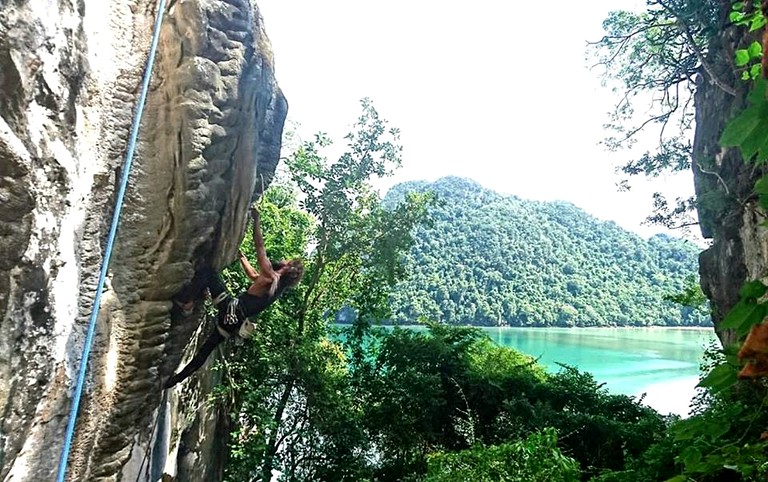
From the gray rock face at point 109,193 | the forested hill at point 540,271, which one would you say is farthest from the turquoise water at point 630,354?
the gray rock face at point 109,193

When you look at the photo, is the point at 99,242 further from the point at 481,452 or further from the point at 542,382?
the point at 542,382

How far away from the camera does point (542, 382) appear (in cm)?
942

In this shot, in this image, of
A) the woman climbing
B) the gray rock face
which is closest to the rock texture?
the woman climbing

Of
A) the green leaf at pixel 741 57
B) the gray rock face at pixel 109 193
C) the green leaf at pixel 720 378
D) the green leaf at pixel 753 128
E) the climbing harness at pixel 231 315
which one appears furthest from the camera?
the climbing harness at pixel 231 315

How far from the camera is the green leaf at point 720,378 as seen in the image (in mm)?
789

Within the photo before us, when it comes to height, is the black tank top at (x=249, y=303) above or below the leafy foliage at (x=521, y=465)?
above

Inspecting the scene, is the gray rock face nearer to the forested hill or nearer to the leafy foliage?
the leafy foliage

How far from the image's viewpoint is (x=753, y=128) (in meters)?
0.65

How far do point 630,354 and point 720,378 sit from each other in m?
35.4

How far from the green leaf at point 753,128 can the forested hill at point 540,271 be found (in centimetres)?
2852

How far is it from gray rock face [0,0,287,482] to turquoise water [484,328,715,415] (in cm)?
1126

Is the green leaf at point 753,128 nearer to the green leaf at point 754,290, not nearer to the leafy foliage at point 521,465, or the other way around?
the green leaf at point 754,290

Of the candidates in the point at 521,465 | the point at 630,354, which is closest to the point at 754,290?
the point at 521,465

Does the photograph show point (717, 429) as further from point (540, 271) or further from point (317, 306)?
point (540, 271)
